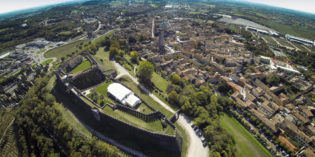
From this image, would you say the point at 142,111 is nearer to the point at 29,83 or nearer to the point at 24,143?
the point at 24,143

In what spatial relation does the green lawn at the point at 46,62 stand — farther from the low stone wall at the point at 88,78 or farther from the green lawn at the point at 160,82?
the green lawn at the point at 160,82

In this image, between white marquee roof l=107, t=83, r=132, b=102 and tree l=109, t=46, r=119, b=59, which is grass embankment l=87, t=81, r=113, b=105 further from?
tree l=109, t=46, r=119, b=59

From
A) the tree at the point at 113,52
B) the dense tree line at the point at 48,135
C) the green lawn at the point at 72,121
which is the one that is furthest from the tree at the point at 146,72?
the tree at the point at 113,52

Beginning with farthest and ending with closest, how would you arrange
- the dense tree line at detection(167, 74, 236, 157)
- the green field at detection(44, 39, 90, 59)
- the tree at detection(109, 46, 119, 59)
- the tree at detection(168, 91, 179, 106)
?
the green field at detection(44, 39, 90, 59)
the tree at detection(109, 46, 119, 59)
the tree at detection(168, 91, 179, 106)
the dense tree line at detection(167, 74, 236, 157)

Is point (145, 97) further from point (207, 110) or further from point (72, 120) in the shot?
point (72, 120)

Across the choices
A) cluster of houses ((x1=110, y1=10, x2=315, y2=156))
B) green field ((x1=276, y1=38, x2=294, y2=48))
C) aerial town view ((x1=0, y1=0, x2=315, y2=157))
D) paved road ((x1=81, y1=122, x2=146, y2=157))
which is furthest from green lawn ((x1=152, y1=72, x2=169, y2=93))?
green field ((x1=276, y1=38, x2=294, y2=48))

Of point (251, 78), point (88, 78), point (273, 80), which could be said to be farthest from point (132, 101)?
point (273, 80)

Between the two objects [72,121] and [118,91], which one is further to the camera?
[118,91]
